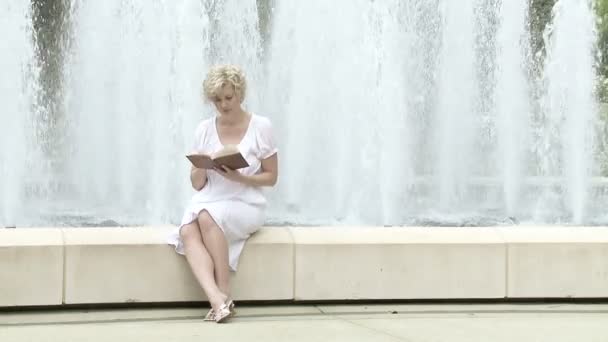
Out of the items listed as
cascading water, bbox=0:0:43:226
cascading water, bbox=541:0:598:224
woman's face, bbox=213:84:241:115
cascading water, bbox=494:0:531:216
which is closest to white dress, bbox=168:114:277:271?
woman's face, bbox=213:84:241:115

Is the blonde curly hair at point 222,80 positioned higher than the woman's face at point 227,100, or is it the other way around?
the blonde curly hair at point 222,80

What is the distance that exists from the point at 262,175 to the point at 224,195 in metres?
0.23

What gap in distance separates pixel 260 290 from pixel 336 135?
7.38 meters

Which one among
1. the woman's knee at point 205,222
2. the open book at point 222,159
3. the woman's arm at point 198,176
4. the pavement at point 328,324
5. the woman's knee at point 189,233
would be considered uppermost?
the open book at point 222,159

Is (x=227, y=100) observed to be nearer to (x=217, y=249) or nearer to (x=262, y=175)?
(x=262, y=175)

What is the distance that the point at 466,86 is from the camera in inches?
656

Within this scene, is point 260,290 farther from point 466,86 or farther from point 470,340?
point 466,86

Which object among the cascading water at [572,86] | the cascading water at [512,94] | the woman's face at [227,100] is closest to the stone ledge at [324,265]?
the woman's face at [227,100]

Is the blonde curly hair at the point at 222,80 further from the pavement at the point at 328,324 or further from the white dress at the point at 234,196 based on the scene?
the pavement at the point at 328,324

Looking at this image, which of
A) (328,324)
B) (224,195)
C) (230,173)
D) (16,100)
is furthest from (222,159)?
(16,100)

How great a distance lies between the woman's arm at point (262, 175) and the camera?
6.27 m

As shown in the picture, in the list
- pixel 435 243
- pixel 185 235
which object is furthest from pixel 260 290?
pixel 435 243

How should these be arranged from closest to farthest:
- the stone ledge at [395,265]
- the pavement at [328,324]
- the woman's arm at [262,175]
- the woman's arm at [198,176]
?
the pavement at [328,324] < the woman's arm at [262,175] < the woman's arm at [198,176] < the stone ledge at [395,265]

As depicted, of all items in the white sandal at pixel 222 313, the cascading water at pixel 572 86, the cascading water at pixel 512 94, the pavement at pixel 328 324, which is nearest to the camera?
the pavement at pixel 328 324
